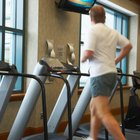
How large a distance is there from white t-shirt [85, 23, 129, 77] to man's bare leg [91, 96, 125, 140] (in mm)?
288

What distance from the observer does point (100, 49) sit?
3242 mm

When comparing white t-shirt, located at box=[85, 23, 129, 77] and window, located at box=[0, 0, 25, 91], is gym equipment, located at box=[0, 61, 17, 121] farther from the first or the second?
window, located at box=[0, 0, 25, 91]

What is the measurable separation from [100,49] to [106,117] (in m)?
0.74

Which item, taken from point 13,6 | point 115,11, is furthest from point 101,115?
point 115,11

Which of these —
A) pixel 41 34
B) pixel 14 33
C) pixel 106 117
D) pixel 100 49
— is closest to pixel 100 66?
pixel 100 49

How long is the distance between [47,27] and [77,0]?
0.74m

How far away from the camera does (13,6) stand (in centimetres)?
457

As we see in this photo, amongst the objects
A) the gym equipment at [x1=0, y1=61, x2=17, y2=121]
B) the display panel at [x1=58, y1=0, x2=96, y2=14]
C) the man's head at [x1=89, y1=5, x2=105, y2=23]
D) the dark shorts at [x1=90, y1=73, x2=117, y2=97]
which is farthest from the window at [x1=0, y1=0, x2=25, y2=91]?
the dark shorts at [x1=90, y1=73, x2=117, y2=97]

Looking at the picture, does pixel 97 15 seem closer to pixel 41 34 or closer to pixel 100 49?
pixel 100 49

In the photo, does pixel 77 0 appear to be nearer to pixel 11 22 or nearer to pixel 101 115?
pixel 11 22

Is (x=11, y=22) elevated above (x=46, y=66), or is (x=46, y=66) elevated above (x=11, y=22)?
(x=11, y=22)

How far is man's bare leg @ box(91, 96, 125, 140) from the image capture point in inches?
120

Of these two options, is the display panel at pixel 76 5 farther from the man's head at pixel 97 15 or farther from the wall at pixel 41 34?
the man's head at pixel 97 15

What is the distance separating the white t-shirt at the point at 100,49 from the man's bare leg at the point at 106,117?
Answer: 288 mm
